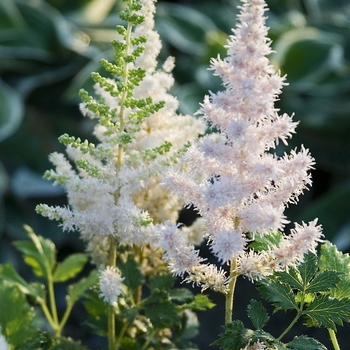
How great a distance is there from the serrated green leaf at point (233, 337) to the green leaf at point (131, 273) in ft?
0.74

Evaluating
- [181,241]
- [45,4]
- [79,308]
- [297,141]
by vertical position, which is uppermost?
[181,241]

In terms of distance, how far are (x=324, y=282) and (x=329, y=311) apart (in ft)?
0.10

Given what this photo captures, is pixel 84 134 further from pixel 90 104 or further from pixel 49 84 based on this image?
pixel 90 104

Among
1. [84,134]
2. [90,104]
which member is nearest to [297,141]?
[84,134]

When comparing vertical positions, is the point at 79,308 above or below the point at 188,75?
below

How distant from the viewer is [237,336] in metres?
0.73

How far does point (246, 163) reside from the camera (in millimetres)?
710

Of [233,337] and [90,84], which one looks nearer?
[233,337]

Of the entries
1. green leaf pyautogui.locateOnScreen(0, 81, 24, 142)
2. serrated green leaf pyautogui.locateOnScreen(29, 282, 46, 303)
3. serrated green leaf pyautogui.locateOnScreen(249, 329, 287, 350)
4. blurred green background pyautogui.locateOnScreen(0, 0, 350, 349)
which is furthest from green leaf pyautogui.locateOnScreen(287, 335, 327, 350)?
green leaf pyautogui.locateOnScreen(0, 81, 24, 142)

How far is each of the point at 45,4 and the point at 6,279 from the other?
2.19 metres

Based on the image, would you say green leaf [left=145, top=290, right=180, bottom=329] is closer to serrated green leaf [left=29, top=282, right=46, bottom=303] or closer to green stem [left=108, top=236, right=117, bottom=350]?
green stem [left=108, top=236, right=117, bottom=350]

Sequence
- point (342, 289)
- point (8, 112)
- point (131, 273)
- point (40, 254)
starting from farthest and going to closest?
1. point (8, 112)
2. point (40, 254)
3. point (131, 273)
4. point (342, 289)

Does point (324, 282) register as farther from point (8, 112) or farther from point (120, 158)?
point (8, 112)

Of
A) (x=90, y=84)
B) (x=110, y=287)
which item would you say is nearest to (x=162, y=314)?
(x=110, y=287)
